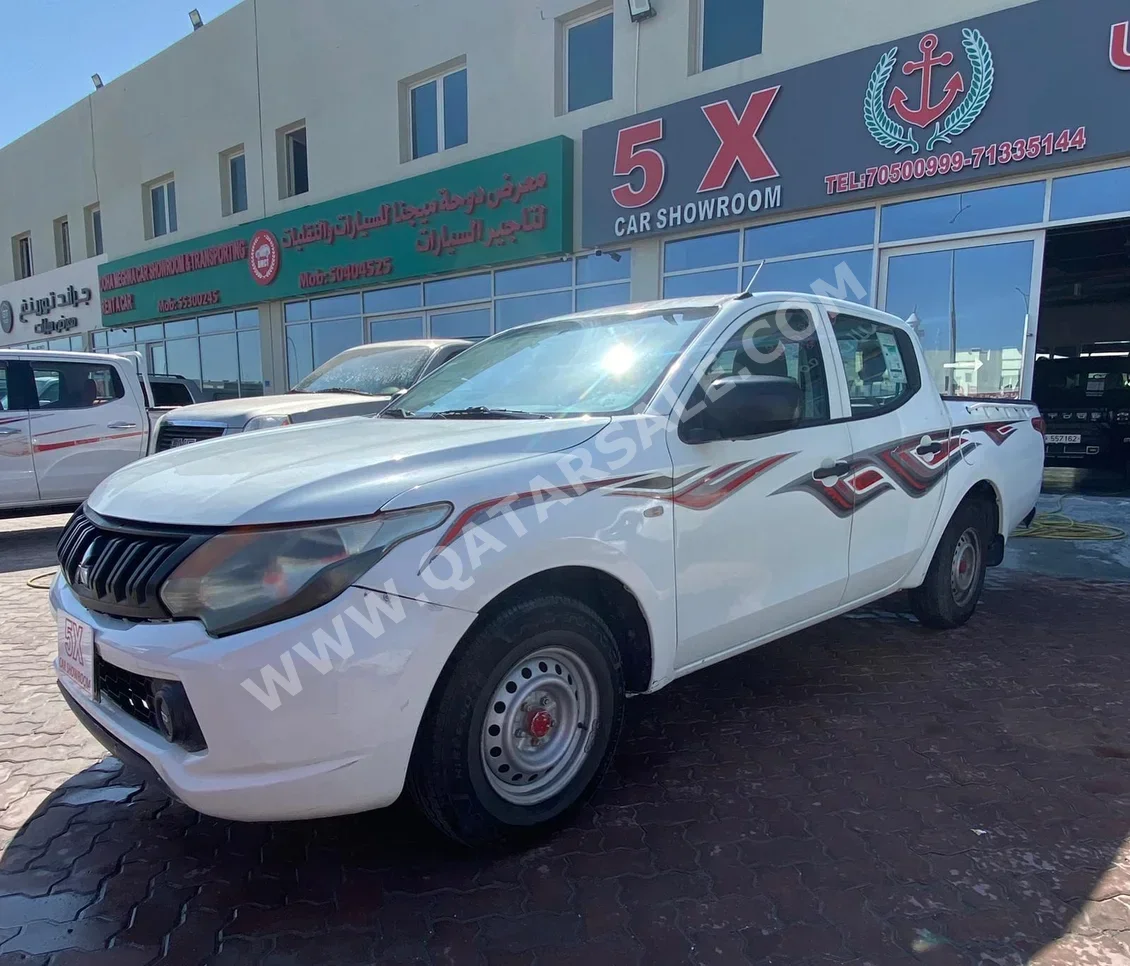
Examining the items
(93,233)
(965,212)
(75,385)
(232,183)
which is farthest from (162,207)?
(965,212)

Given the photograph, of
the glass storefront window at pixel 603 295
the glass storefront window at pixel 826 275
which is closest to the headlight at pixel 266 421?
the glass storefront window at pixel 826 275

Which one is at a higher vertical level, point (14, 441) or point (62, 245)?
point (62, 245)

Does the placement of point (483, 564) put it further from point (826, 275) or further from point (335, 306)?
point (335, 306)

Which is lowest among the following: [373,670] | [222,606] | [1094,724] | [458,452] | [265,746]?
[1094,724]

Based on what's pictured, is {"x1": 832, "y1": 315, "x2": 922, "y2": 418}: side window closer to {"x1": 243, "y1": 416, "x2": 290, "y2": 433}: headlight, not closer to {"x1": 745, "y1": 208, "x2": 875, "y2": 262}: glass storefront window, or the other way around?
{"x1": 243, "y1": 416, "x2": 290, "y2": 433}: headlight

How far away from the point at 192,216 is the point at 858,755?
1996cm

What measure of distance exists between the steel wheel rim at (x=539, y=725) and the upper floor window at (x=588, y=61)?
10645 millimetres

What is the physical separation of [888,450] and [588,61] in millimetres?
9867

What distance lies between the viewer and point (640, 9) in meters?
10.2

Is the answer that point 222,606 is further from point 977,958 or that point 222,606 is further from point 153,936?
point 977,958

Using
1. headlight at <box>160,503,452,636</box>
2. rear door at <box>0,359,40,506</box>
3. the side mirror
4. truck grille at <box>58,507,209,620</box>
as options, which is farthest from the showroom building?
rear door at <box>0,359,40,506</box>

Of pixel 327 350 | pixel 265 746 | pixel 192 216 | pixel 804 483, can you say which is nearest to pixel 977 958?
pixel 804 483

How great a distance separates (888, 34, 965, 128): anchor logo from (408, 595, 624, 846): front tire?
8.16 meters

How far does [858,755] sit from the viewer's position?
3.08 meters
